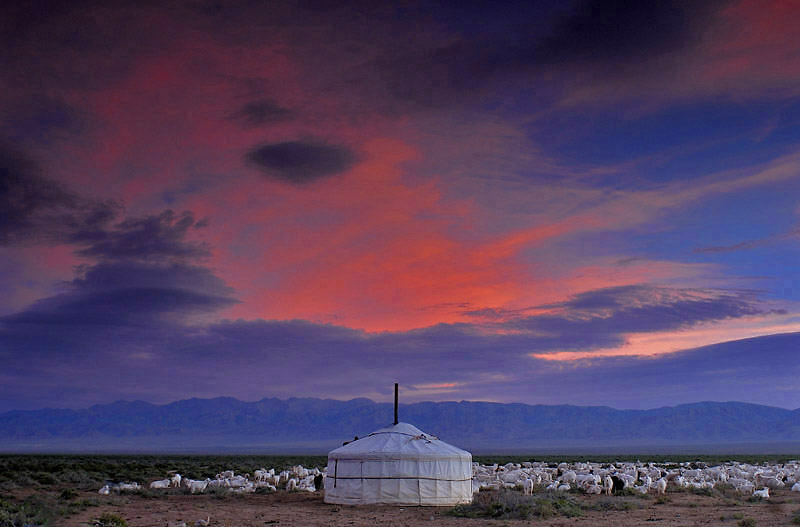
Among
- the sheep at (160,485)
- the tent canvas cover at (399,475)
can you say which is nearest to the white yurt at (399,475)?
the tent canvas cover at (399,475)

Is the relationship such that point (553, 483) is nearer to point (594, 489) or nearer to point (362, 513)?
point (594, 489)

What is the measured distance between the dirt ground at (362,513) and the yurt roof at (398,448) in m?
1.87

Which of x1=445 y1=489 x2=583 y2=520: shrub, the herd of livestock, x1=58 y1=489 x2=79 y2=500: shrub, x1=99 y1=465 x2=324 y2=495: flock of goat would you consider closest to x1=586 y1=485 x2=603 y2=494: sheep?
the herd of livestock

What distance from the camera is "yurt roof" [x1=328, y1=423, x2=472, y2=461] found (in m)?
28.0

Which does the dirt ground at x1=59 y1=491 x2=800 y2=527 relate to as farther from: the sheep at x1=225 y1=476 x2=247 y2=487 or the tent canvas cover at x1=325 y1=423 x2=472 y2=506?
the sheep at x1=225 y1=476 x2=247 y2=487

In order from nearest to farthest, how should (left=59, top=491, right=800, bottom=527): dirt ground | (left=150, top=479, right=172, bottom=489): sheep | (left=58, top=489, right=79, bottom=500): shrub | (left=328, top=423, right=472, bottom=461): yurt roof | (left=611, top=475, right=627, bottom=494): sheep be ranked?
(left=59, top=491, right=800, bottom=527): dirt ground, (left=328, top=423, right=472, bottom=461): yurt roof, (left=58, top=489, right=79, bottom=500): shrub, (left=611, top=475, right=627, bottom=494): sheep, (left=150, top=479, right=172, bottom=489): sheep

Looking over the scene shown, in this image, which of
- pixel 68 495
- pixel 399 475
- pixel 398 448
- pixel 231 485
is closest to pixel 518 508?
pixel 399 475

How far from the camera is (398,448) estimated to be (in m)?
28.4

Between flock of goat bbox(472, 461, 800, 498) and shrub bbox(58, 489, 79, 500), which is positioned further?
flock of goat bbox(472, 461, 800, 498)

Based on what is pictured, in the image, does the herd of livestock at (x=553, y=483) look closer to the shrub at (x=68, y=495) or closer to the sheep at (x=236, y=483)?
the sheep at (x=236, y=483)

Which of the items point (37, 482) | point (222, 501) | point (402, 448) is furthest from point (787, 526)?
point (37, 482)

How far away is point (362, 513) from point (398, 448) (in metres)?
3.60

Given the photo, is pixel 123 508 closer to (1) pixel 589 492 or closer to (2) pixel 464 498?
(2) pixel 464 498

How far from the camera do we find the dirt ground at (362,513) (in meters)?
22.7
